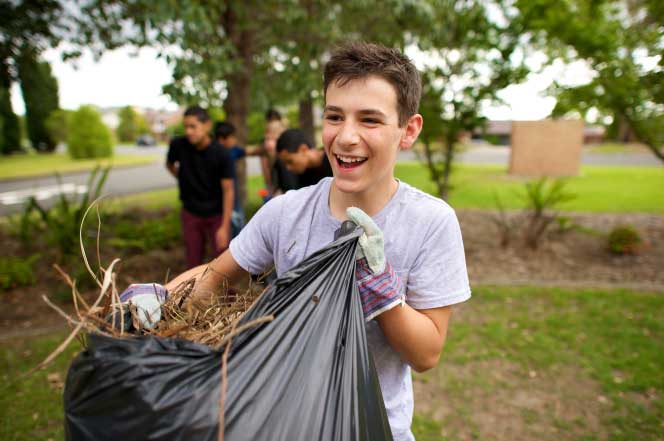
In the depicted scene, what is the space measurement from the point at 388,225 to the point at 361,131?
280 millimetres

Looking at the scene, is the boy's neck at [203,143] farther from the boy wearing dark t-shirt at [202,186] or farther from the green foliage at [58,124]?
the green foliage at [58,124]

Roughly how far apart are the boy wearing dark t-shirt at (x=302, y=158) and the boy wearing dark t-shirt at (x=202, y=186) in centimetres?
76

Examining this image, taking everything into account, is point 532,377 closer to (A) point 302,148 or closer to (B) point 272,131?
(A) point 302,148

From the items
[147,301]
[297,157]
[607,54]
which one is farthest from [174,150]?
[607,54]

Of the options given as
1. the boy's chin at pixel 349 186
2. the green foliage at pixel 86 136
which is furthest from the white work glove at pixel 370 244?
the green foliage at pixel 86 136

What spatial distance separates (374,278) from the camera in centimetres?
109

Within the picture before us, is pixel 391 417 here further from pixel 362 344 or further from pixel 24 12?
pixel 24 12

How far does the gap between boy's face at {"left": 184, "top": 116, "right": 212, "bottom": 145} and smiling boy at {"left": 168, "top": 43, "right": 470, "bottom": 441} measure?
2.93 metres

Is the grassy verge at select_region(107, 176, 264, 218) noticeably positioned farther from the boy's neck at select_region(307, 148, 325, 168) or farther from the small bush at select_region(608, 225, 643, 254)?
Answer: the small bush at select_region(608, 225, 643, 254)

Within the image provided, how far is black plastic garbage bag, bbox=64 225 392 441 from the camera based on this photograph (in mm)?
818

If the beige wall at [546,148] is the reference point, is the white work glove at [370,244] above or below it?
above

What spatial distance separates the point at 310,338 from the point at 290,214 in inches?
20.3

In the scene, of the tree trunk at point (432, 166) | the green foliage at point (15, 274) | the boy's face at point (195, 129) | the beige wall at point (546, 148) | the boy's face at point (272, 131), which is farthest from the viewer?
the beige wall at point (546, 148)

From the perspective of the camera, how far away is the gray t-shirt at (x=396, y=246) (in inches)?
48.3
